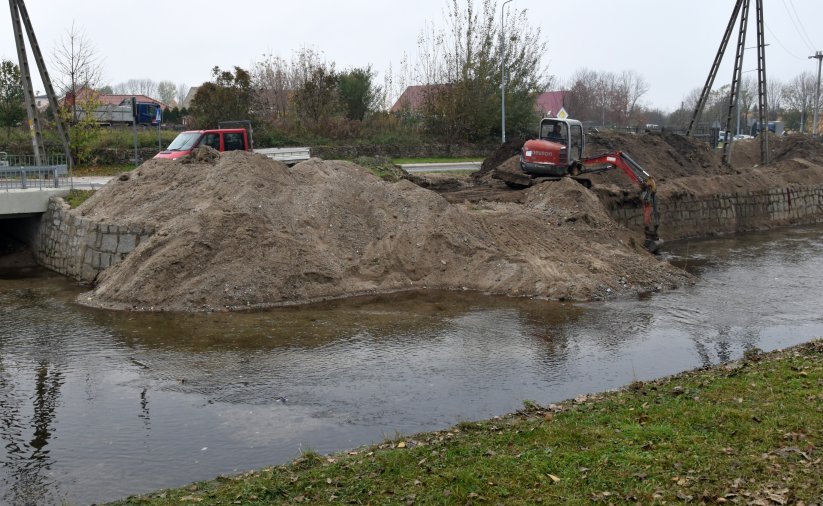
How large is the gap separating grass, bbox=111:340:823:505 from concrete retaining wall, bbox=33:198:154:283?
12914 millimetres

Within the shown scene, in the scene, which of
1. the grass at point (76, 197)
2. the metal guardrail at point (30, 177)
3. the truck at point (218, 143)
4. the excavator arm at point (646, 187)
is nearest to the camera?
the grass at point (76, 197)

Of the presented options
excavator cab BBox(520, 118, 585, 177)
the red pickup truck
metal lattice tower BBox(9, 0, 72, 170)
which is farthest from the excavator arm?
metal lattice tower BBox(9, 0, 72, 170)

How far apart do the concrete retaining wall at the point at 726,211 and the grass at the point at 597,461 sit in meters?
20.5

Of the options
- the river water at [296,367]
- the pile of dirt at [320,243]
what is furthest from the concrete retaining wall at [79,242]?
the river water at [296,367]

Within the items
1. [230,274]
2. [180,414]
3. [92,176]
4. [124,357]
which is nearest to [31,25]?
[92,176]

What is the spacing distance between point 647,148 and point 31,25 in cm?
2742

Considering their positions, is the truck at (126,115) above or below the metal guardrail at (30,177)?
above

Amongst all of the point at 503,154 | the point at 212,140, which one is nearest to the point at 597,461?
the point at 212,140

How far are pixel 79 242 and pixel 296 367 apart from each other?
420 inches

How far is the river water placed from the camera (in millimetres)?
9898

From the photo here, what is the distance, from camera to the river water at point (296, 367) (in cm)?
990

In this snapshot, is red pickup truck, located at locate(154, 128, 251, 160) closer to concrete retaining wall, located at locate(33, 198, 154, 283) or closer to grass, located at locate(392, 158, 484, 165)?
concrete retaining wall, located at locate(33, 198, 154, 283)

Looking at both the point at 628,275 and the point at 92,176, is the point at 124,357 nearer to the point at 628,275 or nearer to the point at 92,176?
the point at 628,275

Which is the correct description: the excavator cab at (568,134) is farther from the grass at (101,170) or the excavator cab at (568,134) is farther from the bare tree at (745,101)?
the bare tree at (745,101)
